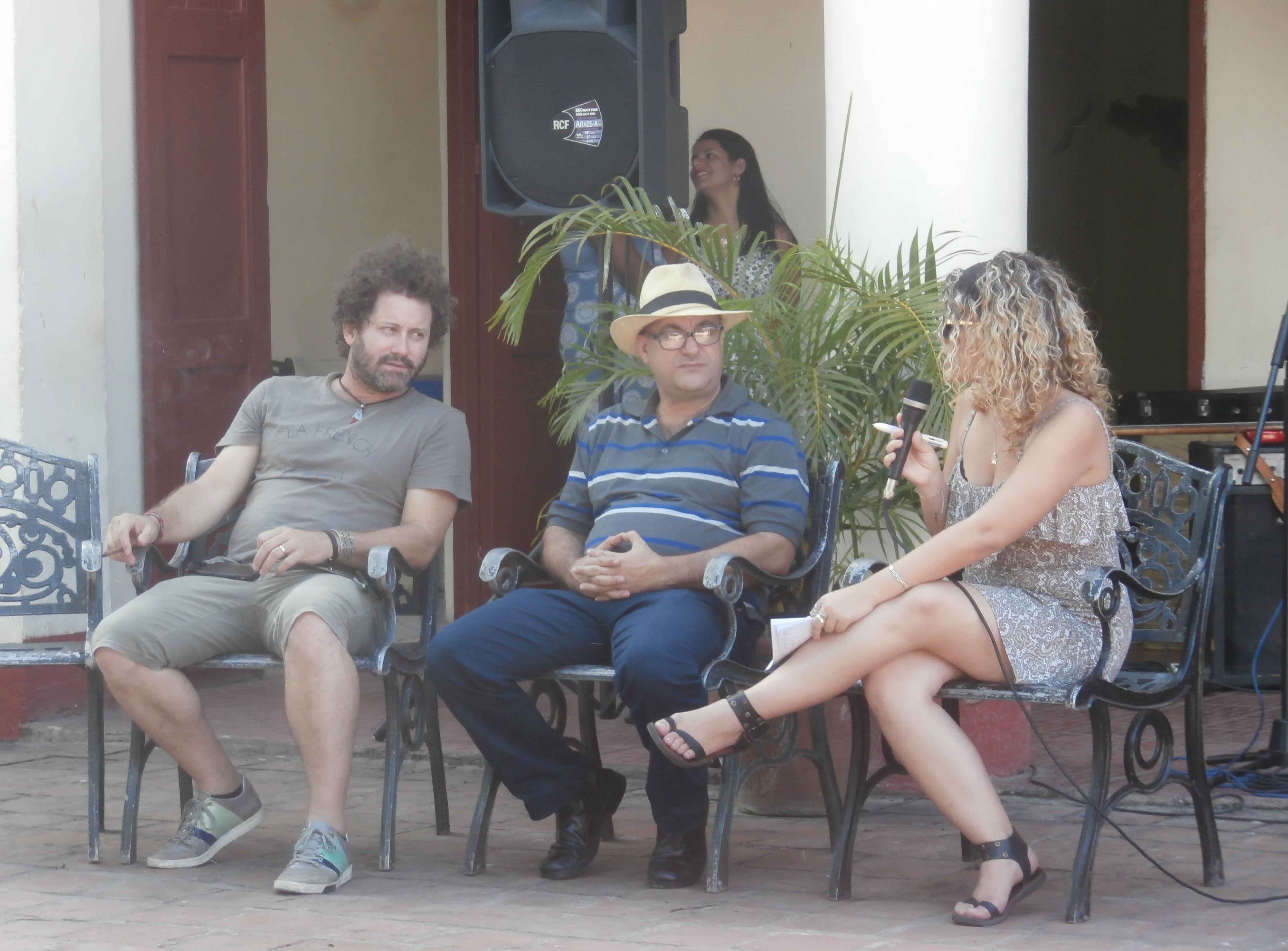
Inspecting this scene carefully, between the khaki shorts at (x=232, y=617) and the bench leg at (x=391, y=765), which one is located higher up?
the khaki shorts at (x=232, y=617)

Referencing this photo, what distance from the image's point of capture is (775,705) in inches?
143

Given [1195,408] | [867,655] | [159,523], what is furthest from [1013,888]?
[1195,408]

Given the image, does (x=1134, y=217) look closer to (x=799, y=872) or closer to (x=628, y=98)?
(x=628, y=98)

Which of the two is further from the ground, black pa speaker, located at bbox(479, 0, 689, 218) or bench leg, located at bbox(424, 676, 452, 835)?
black pa speaker, located at bbox(479, 0, 689, 218)

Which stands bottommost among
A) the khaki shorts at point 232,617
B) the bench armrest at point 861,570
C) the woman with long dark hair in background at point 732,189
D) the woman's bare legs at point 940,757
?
the woman's bare legs at point 940,757

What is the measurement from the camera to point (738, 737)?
365 centimetres

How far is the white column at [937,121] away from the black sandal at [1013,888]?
5.79 feet

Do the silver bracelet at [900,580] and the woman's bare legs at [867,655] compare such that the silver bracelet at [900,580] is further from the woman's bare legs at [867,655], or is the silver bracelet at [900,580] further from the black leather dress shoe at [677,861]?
the black leather dress shoe at [677,861]

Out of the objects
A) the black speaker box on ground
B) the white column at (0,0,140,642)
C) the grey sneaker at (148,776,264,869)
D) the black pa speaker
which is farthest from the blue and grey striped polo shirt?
the black speaker box on ground

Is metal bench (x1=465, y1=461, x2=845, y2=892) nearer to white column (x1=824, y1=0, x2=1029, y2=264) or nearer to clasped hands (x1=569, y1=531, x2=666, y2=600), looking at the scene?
clasped hands (x1=569, y1=531, x2=666, y2=600)

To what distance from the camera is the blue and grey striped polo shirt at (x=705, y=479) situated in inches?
160

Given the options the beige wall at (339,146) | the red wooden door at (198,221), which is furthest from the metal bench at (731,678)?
the beige wall at (339,146)

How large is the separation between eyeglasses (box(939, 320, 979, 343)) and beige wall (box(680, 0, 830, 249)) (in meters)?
2.71

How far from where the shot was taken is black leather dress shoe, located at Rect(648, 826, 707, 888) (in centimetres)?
388
